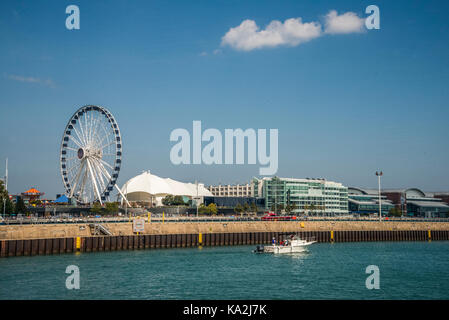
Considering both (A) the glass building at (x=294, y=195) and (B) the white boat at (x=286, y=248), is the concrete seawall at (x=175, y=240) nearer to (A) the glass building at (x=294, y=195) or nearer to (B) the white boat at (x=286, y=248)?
(B) the white boat at (x=286, y=248)

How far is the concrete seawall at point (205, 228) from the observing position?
66.4 metres

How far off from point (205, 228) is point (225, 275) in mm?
37283

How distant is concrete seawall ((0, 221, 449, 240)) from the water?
5908mm

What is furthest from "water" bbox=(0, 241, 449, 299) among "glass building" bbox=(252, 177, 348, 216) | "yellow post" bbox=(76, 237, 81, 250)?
"glass building" bbox=(252, 177, 348, 216)

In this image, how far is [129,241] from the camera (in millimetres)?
74125

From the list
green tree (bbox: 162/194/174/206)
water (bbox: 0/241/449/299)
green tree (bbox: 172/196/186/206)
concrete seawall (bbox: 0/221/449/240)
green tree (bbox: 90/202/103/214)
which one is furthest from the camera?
green tree (bbox: 162/194/174/206)

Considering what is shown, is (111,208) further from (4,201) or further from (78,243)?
(78,243)

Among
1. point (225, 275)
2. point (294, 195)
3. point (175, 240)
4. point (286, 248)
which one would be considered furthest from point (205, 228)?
point (294, 195)

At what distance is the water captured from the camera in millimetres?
39031

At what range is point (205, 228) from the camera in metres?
85.4

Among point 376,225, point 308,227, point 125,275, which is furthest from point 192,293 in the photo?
point 376,225

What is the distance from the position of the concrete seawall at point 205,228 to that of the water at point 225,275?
591 centimetres

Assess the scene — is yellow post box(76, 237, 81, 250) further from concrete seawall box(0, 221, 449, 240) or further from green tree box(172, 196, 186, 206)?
green tree box(172, 196, 186, 206)
